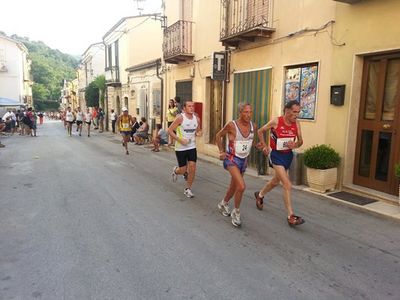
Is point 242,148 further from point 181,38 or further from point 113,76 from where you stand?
point 113,76

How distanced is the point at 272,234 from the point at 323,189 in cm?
250

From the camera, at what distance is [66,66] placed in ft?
350

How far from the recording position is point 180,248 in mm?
4066

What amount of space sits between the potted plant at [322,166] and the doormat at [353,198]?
0.27m

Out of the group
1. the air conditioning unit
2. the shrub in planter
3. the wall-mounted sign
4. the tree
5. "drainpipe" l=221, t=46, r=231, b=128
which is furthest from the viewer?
the air conditioning unit

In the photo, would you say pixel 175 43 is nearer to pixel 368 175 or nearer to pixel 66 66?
pixel 368 175

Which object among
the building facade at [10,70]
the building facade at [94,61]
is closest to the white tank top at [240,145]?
the building facade at [94,61]

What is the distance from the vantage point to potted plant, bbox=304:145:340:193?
6.50 metres

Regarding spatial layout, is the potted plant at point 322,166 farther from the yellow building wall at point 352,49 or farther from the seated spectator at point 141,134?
the seated spectator at point 141,134

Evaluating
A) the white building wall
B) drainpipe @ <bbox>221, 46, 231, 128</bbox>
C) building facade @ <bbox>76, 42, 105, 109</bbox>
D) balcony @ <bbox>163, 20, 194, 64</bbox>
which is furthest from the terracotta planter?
the white building wall

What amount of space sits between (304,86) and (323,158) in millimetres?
1884

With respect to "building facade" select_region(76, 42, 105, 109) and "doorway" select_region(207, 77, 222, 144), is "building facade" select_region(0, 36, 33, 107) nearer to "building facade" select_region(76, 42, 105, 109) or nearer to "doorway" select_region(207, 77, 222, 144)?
"building facade" select_region(76, 42, 105, 109)

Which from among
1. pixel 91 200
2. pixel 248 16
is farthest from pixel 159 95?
pixel 91 200

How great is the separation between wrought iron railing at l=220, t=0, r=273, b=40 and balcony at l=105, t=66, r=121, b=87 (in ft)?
49.4
